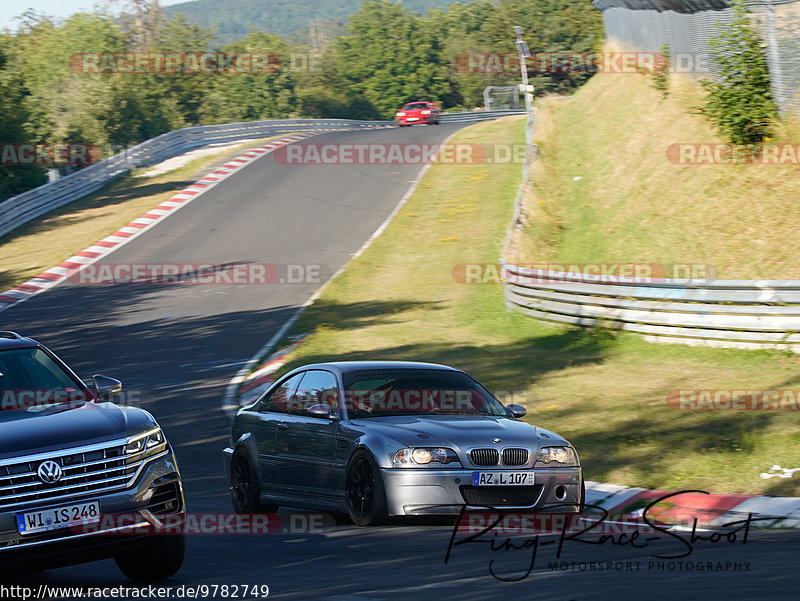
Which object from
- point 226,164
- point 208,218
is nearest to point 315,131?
point 226,164

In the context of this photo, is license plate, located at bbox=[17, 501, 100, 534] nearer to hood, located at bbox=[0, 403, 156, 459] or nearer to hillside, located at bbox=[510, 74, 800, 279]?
hood, located at bbox=[0, 403, 156, 459]

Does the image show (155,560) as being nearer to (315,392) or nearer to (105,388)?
(105,388)

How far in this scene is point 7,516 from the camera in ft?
20.0

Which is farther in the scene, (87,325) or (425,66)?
(425,66)

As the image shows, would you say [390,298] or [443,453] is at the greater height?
[443,453]

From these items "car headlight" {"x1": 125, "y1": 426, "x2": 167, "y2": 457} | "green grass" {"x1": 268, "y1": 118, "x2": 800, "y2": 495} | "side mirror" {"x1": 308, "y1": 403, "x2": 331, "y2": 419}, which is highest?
"car headlight" {"x1": 125, "y1": 426, "x2": 167, "y2": 457}

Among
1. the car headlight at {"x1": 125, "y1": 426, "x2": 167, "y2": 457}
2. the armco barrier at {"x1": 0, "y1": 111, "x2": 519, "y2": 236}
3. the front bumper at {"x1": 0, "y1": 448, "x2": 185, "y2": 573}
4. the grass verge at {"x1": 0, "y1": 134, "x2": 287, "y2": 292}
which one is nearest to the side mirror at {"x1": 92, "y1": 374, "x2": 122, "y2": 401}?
the car headlight at {"x1": 125, "y1": 426, "x2": 167, "y2": 457}

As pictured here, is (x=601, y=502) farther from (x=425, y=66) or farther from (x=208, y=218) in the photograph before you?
(x=425, y=66)

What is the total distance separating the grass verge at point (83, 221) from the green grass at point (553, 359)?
27.3 ft

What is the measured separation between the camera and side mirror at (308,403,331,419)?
906cm

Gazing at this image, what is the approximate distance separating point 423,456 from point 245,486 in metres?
2.34

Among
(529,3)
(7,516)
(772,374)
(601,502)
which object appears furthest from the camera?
(529,3)

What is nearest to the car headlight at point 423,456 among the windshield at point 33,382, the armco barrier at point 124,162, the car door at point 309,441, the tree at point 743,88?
the car door at point 309,441

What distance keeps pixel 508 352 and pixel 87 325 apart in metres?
8.93
